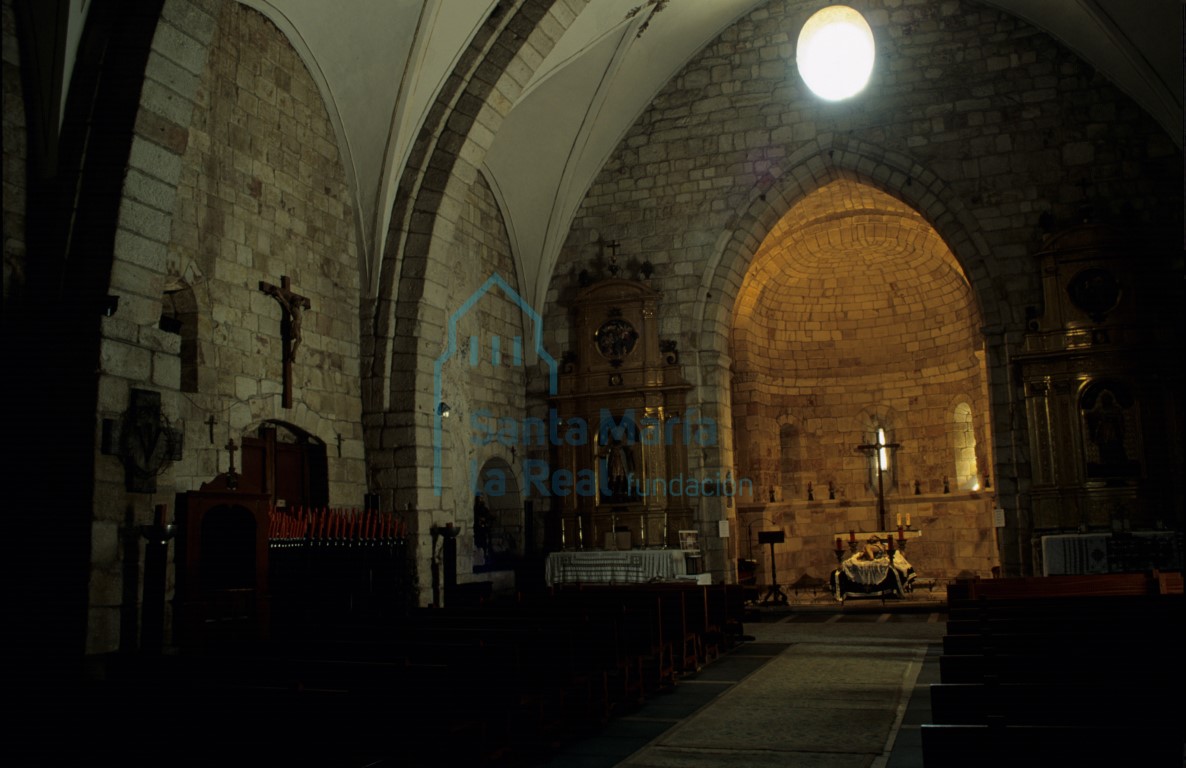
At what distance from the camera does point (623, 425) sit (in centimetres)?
1524

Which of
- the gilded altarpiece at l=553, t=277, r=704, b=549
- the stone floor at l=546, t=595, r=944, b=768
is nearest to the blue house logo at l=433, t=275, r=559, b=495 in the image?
the gilded altarpiece at l=553, t=277, r=704, b=549

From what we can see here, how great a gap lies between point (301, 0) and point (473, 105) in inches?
85.1

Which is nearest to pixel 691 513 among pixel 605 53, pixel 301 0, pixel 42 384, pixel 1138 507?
Answer: pixel 1138 507

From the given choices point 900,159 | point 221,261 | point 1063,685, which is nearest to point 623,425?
point 900,159

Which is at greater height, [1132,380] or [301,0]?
[301,0]

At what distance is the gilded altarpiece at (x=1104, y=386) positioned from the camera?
1263 centimetres

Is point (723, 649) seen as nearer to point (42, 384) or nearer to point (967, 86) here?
point (42, 384)

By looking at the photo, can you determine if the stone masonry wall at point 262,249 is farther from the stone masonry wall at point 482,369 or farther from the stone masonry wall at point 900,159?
the stone masonry wall at point 900,159

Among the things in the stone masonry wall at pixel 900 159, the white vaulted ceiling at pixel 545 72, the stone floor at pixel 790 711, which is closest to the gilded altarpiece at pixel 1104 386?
the stone masonry wall at pixel 900 159

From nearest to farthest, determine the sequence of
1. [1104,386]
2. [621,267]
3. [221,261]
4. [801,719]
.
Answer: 1. [801,719]
2. [221,261]
3. [1104,386]
4. [621,267]

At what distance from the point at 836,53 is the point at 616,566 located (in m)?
8.26

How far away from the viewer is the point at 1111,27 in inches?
495

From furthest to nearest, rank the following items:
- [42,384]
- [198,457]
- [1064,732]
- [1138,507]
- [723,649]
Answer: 1. [1138,507]
2. [723,649]
3. [198,457]
4. [42,384]
5. [1064,732]
